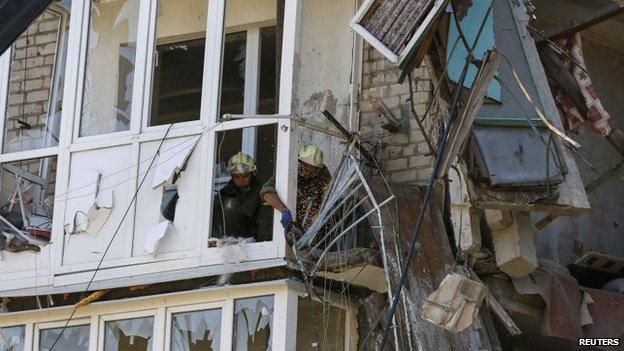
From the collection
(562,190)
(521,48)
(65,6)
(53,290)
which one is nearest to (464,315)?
(562,190)

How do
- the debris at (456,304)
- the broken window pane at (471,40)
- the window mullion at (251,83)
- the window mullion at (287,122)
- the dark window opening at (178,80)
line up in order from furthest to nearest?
the dark window opening at (178,80) → the window mullion at (251,83) → the window mullion at (287,122) → the broken window pane at (471,40) → the debris at (456,304)

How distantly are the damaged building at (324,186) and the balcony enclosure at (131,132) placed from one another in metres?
0.02

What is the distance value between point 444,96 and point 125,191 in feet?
9.12

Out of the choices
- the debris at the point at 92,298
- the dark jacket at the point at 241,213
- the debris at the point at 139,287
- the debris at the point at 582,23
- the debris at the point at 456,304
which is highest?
the debris at the point at 582,23

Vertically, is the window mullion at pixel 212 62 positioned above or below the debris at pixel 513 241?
above

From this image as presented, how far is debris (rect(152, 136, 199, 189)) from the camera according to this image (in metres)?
14.8

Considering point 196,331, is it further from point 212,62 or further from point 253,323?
point 212,62

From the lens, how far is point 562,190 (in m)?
14.1

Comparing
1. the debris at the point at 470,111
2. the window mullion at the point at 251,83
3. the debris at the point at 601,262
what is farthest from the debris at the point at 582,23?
the window mullion at the point at 251,83

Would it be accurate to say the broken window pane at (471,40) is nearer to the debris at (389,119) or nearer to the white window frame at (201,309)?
the debris at (389,119)

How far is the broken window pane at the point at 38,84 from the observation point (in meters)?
16.0

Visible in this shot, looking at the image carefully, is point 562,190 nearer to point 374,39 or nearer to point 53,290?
point 374,39

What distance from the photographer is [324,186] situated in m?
14.8

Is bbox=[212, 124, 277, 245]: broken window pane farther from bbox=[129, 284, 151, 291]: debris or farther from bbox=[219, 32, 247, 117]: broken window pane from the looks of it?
bbox=[219, 32, 247, 117]: broken window pane
